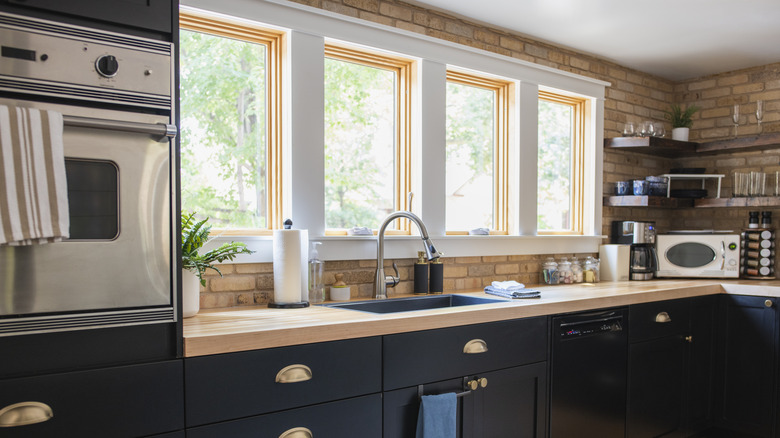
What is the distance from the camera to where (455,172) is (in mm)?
3201

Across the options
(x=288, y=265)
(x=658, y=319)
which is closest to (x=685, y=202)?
(x=658, y=319)

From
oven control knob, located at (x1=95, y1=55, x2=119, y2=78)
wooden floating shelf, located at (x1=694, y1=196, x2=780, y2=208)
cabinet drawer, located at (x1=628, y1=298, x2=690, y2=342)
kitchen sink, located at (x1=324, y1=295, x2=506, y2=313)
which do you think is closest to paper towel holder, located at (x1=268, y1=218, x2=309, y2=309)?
kitchen sink, located at (x1=324, y1=295, x2=506, y2=313)

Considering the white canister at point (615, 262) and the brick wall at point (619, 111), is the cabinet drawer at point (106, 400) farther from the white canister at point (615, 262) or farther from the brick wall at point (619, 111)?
the white canister at point (615, 262)

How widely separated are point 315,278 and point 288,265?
24 centimetres

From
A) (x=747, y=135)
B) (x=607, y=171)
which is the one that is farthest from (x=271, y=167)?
(x=747, y=135)

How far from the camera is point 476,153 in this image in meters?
3.32

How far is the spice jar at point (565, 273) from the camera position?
139 inches

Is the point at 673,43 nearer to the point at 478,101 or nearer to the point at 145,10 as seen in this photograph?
the point at 478,101

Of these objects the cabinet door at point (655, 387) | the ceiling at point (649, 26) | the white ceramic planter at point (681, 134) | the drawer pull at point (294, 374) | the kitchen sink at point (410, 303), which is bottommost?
the cabinet door at point (655, 387)

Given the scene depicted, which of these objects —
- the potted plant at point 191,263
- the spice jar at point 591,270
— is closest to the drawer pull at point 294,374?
the potted plant at point 191,263

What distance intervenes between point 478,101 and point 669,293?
4.95 feet

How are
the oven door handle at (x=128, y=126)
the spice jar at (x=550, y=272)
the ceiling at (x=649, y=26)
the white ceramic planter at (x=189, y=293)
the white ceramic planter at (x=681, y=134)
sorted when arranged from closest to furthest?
the oven door handle at (x=128, y=126) < the white ceramic planter at (x=189, y=293) < the ceiling at (x=649, y=26) < the spice jar at (x=550, y=272) < the white ceramic planter at (x=681, y=134)

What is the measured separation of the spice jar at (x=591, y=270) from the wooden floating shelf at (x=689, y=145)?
821 millimetres

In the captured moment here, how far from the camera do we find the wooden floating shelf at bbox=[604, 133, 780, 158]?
3.79 meters
